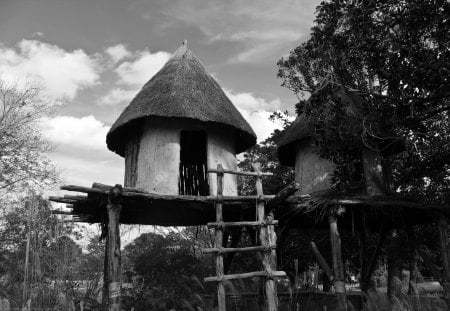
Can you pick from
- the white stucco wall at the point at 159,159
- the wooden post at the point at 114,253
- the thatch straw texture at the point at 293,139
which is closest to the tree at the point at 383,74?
the thatch straw texture at the point at 293,139

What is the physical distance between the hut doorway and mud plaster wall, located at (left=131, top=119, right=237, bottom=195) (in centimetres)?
288

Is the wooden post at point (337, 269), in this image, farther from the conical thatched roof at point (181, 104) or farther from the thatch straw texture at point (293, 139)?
the conical thatched roof at point (181, 104)

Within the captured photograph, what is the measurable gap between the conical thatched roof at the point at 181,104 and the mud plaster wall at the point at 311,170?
55.8 inches

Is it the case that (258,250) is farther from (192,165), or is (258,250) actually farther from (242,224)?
(192,165)

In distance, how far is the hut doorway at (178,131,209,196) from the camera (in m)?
12.6

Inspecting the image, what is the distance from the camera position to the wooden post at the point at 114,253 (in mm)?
7090

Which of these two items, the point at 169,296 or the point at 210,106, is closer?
the point at 210,106

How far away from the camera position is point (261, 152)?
19.7m

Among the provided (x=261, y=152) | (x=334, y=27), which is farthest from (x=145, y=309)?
(x=261, y=152)

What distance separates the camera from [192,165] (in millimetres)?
12984

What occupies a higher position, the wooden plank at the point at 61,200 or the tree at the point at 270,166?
the tree at the point at 270,166

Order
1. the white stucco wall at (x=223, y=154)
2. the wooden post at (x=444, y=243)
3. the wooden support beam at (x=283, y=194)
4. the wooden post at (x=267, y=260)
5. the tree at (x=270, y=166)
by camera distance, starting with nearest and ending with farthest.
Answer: the wooden post at (x=267, y=260) < the wooden support beam at (x=283, y=194) < the wooden post at (x=444, y=243) < the white stucco wall at (x=223, y=154) < the tree at (x=270, y=166)

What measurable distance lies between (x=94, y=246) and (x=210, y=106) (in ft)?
21.8

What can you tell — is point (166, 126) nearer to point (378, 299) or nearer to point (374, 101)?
point (374, 101)
